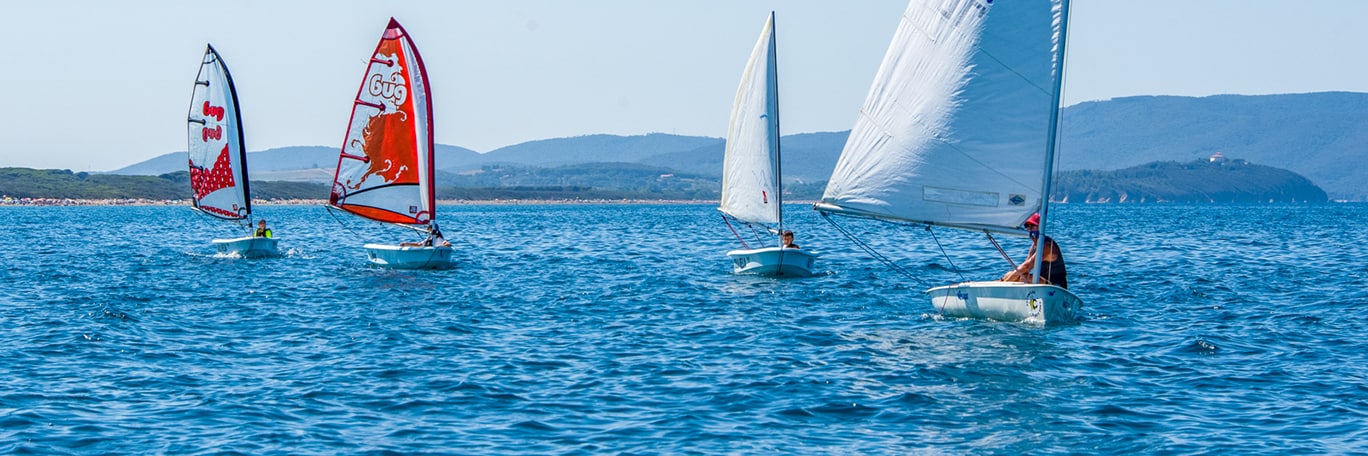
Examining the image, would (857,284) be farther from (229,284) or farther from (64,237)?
(64,237)

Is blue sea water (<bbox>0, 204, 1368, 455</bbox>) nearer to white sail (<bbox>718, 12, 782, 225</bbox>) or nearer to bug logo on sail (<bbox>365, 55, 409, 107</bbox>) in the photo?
white sail (<bbox>718, 12, 782, 225</bbox>)

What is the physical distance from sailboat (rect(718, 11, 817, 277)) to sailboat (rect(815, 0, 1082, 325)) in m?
15.4

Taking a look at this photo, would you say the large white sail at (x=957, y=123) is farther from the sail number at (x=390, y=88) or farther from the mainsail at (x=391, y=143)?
the sail number at (x=390, y=88)

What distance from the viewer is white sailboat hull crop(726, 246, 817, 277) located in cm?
3875

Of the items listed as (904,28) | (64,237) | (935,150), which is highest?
(904,28)

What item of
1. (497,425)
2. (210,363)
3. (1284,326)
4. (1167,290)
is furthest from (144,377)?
(1167,290)

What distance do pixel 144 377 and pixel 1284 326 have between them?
74.0 ft

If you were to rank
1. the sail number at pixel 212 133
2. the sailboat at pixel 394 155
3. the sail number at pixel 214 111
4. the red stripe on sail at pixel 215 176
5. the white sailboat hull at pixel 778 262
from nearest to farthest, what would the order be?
the white sailboat hull at pixel 778 262 → the sailboat at pixel 394 155 → the sail number at pixel 214 111 → the sail number at pixel 212 133 → the red stripe on sail at pixel 215 176

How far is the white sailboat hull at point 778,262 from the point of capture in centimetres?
3875

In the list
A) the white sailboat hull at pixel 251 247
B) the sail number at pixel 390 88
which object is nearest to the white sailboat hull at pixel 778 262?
the sail number at pixel 390 88

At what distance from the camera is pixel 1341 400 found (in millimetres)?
18422

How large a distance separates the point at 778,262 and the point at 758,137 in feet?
14.6

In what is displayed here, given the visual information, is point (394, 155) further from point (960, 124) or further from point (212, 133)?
point (960, 124)

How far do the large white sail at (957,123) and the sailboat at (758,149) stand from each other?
1543 cm
